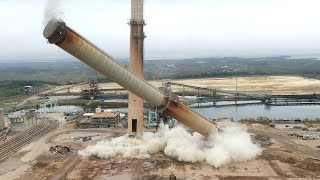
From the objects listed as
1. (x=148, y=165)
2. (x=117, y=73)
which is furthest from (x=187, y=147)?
(x=117, y=73)

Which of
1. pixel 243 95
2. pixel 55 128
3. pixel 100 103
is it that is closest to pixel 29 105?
pixel 100 103

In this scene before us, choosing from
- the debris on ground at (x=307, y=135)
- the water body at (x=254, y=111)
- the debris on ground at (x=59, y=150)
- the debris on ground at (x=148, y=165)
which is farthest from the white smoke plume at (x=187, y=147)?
the water body at (x=254, y=111)

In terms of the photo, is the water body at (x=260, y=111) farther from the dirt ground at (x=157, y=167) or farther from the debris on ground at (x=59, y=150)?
the debris on ground at (x=59, y=150)

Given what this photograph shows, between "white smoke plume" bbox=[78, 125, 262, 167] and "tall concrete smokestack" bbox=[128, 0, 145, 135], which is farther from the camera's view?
"tall concrete smokestack" bbox=[128, 0, 145, 135]

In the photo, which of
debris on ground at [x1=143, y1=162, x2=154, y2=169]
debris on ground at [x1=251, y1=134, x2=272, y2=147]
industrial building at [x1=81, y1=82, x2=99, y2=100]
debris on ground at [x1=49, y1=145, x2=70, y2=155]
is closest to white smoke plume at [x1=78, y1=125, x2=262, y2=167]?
debris on ground at [x1=143, y1=162, x2=154, y2=169]

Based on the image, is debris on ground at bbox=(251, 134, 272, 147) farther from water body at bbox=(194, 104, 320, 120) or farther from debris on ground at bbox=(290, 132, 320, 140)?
water body at bbox=(194, 104, 320, 120)

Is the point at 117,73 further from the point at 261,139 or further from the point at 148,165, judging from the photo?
the point at 261,139
